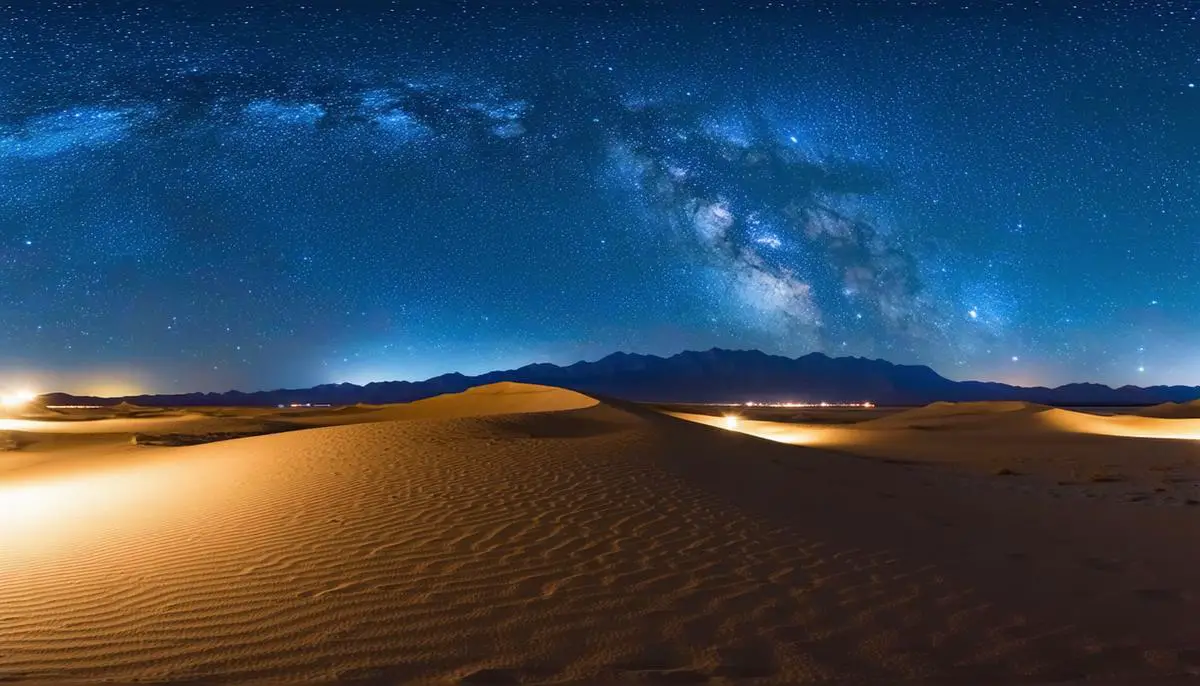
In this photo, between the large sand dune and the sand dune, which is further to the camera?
the sand dune

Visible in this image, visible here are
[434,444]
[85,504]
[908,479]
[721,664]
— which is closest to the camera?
[721,664]

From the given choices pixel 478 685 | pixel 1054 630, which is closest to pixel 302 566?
pixel 478 685

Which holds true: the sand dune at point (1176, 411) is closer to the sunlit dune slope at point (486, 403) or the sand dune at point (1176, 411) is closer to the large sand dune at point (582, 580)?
the sunlit dune slope at point (486, 403)

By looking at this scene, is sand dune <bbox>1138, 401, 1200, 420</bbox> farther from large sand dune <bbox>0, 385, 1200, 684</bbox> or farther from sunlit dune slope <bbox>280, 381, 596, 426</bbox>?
large sand dune <bbox>0, 385, 1200, 684</bbox>

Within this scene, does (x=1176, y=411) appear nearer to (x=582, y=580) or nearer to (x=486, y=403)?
(x=486, y=403)

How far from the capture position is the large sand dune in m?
4.62

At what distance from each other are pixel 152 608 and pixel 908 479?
555 inches

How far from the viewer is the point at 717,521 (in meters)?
8.95

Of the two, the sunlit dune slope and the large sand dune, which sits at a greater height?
the sunlit dune slope

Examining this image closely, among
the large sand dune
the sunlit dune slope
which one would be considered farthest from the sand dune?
the large sand dune

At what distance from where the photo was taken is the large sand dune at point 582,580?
15.1 ft

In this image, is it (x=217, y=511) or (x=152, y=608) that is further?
(x=217, y=511)

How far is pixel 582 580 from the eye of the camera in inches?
249

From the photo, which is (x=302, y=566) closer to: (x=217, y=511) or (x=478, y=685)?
(x=478, y=685)
